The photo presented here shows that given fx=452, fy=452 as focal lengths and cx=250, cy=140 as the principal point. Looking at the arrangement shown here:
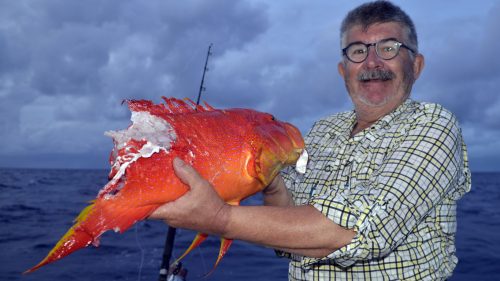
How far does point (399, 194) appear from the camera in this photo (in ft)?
6.41

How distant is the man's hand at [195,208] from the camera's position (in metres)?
1.65

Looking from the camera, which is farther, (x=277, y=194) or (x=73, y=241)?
(x=277, y=194)

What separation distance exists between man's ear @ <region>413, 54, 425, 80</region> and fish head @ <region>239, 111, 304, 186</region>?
1.41 metres

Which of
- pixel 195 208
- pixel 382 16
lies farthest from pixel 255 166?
pixel 382 16

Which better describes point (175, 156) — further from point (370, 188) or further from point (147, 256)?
point (147, 256)

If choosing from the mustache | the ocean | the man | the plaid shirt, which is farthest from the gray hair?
the ocean

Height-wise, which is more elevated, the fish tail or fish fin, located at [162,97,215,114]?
fish fin, located at [162,97,215,114]

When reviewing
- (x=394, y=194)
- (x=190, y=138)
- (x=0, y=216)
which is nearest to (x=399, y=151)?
(x=394, y=194)

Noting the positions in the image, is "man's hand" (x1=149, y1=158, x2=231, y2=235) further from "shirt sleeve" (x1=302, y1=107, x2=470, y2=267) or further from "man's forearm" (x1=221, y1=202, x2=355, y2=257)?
"shirt sleeve" (x1=302, y1=107, x2=470, y2=267)

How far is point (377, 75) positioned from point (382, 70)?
0.04m

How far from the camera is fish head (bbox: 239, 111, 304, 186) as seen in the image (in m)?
1.81

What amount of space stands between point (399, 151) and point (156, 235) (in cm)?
1316

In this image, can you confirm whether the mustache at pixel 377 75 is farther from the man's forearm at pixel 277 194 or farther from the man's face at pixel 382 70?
the man's forearm at pixel 277 194

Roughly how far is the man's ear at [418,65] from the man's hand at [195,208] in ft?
6.07
